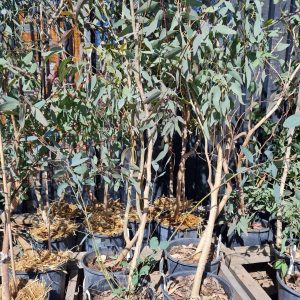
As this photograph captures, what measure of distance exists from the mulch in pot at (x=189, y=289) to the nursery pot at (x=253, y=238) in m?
0.80

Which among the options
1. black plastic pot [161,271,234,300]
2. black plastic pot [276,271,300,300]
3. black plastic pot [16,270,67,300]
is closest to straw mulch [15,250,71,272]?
black plastic pot [16,270,67,300]

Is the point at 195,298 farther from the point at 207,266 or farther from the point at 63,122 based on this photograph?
the point at 63,122

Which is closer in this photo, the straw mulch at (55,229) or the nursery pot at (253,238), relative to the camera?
the straw mulch at (55,229)

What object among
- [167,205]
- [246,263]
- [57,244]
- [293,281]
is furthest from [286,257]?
[57,244]

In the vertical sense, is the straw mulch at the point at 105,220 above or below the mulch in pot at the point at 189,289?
above

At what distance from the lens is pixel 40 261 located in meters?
1.81

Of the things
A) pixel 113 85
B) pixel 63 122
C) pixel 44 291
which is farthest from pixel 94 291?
pixel 113 85

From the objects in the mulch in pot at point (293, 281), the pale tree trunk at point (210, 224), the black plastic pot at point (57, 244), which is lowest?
the mulch in pot at point (293, 281)

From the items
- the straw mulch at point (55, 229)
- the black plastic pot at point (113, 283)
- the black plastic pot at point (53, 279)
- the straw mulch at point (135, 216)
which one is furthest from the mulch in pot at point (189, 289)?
the straw mulch at point (55, 229)

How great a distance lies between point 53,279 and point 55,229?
0.56 metres

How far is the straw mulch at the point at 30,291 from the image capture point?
1.51 m

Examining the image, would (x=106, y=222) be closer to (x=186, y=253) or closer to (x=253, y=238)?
(x=186, y=253)

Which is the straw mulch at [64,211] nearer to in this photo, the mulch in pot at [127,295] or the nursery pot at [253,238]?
the mulch in pot at [127,295]

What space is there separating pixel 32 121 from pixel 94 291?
0.89 m
